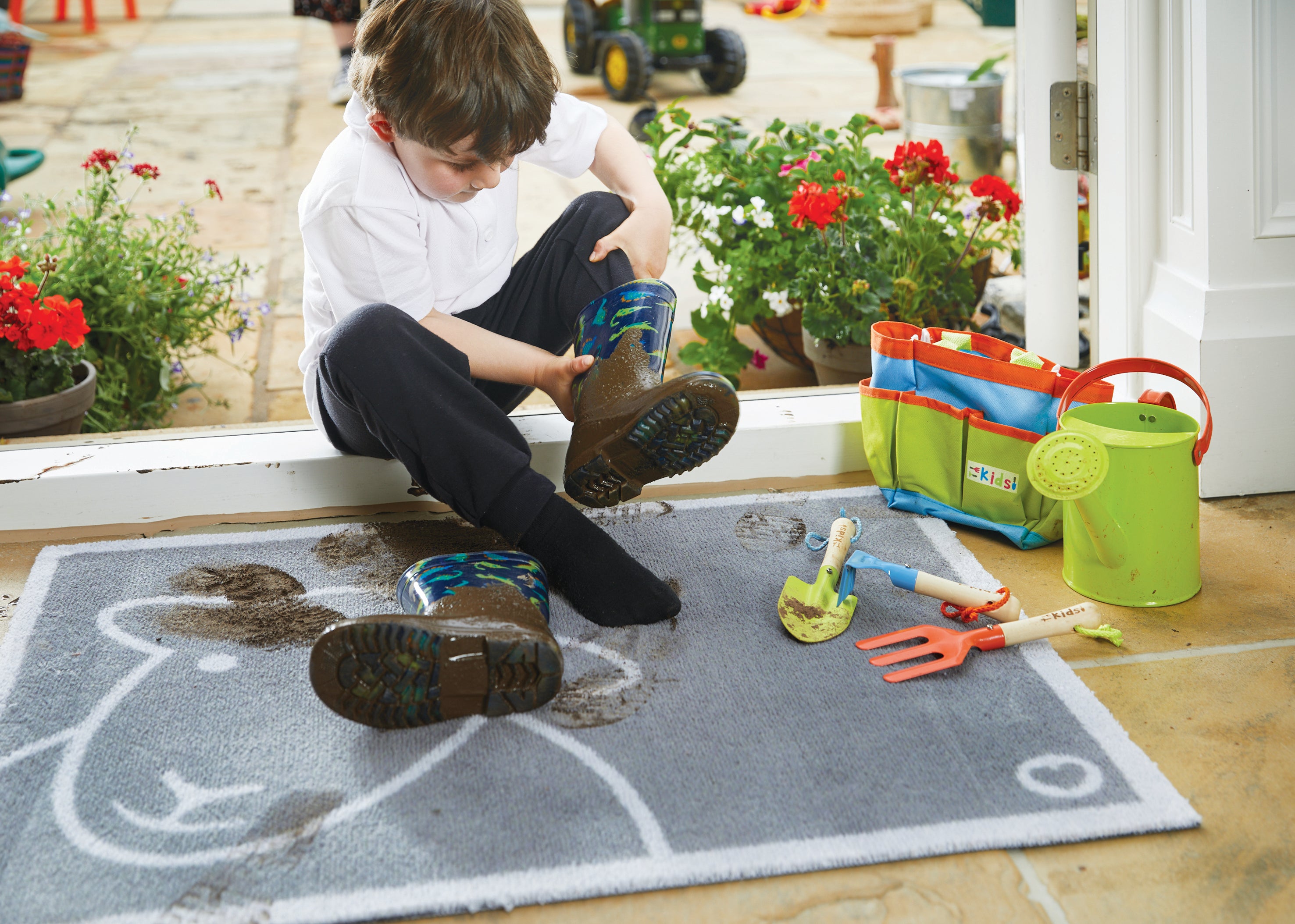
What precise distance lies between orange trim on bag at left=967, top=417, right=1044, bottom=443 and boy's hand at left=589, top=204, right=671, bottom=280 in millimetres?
432

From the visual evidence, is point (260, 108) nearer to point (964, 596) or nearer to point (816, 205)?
point (816, 205)

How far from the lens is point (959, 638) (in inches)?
46.3

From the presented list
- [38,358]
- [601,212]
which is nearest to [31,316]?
[38,358]

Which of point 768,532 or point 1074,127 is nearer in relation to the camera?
point 768,532

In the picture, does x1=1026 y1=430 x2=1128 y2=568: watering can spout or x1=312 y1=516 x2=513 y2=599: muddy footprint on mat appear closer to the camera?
x1=1026 y1=430 x2=1128 y2=568: watering can spout

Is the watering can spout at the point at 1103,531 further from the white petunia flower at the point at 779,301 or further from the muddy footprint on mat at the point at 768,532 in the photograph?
the white petunia flower at the point at 779,301

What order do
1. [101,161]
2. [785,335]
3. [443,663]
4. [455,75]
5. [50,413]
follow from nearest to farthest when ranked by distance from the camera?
[443,663], [455,75], [50,413], [101,161], [785,335]

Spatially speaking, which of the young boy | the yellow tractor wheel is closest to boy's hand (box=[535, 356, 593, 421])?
the young boy

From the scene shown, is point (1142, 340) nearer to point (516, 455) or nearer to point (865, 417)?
point (865, 417)

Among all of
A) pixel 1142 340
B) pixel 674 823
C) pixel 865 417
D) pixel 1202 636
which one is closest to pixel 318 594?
pixel 674 823

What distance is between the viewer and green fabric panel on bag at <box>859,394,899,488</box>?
1.49 meters

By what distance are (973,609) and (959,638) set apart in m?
0.07

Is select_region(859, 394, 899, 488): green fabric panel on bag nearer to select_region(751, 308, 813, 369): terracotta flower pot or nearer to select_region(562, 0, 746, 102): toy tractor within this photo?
select_region(751, 308, 813, 369): terracotta flower pot

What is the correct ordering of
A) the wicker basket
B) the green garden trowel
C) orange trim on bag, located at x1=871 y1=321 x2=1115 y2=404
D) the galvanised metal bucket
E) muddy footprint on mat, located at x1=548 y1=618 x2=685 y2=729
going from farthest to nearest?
the wicker basket
the galvanised metal bucket
orange trim on bag, located at x1=871 y1=321 x2=1115 y2=404
the green garden trowel
muddy footprint on mat, located at x1=548 y1=618 x2=685 y2=729
